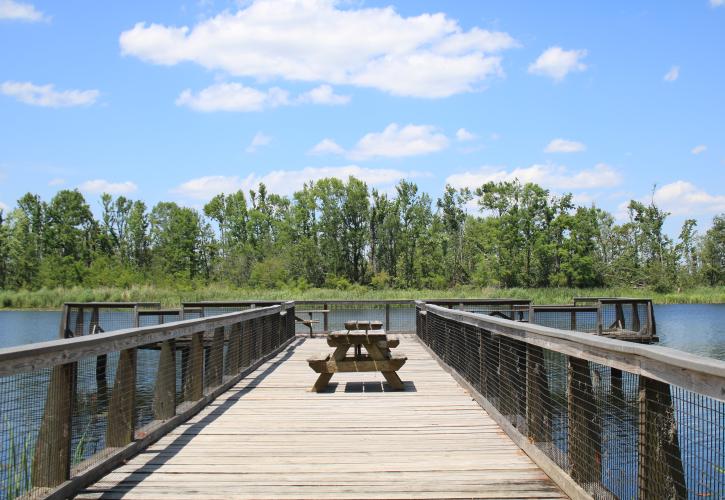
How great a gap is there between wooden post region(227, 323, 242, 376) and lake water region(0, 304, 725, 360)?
569 inches

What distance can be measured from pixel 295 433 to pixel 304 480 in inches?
52.4

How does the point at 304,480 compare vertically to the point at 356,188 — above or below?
below

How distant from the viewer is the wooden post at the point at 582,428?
3492 mm

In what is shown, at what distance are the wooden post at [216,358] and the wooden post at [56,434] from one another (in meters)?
3.16

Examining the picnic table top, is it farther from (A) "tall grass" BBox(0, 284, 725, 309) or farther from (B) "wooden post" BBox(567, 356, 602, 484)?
(A) "tall grass" BBox(0, 284, 725, 309)

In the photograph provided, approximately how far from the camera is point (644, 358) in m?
2.72

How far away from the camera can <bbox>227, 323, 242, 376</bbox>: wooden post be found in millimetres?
7694

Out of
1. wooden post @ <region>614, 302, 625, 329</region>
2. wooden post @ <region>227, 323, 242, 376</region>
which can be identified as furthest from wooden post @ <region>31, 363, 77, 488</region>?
wooden post @ <region>614, 302, 625, 329</region>

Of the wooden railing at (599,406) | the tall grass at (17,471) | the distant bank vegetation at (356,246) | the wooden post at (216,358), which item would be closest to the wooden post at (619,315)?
the wooden railing at (599,406)

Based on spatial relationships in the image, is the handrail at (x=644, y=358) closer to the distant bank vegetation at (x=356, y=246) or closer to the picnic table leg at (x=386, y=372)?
the picnic table leg at (x=386, y=372)

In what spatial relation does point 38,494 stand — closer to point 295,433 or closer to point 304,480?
point 304,480

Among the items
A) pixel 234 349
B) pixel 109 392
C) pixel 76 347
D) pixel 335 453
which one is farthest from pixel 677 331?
pixel 76 347

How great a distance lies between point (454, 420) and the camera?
5.55 meters

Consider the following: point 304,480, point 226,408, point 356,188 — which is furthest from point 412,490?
point 356,188
